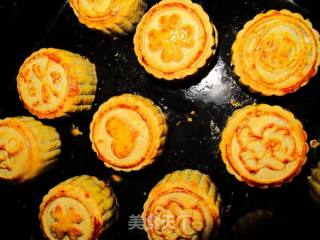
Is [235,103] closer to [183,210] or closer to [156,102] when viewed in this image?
[156,102]

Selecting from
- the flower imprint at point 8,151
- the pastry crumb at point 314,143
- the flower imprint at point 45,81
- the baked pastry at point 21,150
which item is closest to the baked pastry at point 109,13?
the flower imprint at point 45,81

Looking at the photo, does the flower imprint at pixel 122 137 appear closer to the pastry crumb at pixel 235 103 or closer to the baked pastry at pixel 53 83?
the baked pastry at pixel 53 83

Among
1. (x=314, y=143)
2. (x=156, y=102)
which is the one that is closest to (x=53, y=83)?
(x=156, y=102)

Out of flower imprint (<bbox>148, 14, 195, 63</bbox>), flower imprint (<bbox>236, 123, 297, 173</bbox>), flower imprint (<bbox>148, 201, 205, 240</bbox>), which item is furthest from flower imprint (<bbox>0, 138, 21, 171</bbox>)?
flower imprint (<bbox>236, 123, 297, 173</bbox>)

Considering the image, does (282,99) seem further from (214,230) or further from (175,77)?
(214,230)

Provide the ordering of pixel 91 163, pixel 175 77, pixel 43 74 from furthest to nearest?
pixel 91 163, pixel 43 74, pixel 175 77

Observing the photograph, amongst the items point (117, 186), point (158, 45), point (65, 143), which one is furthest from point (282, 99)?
point (65, 143)
